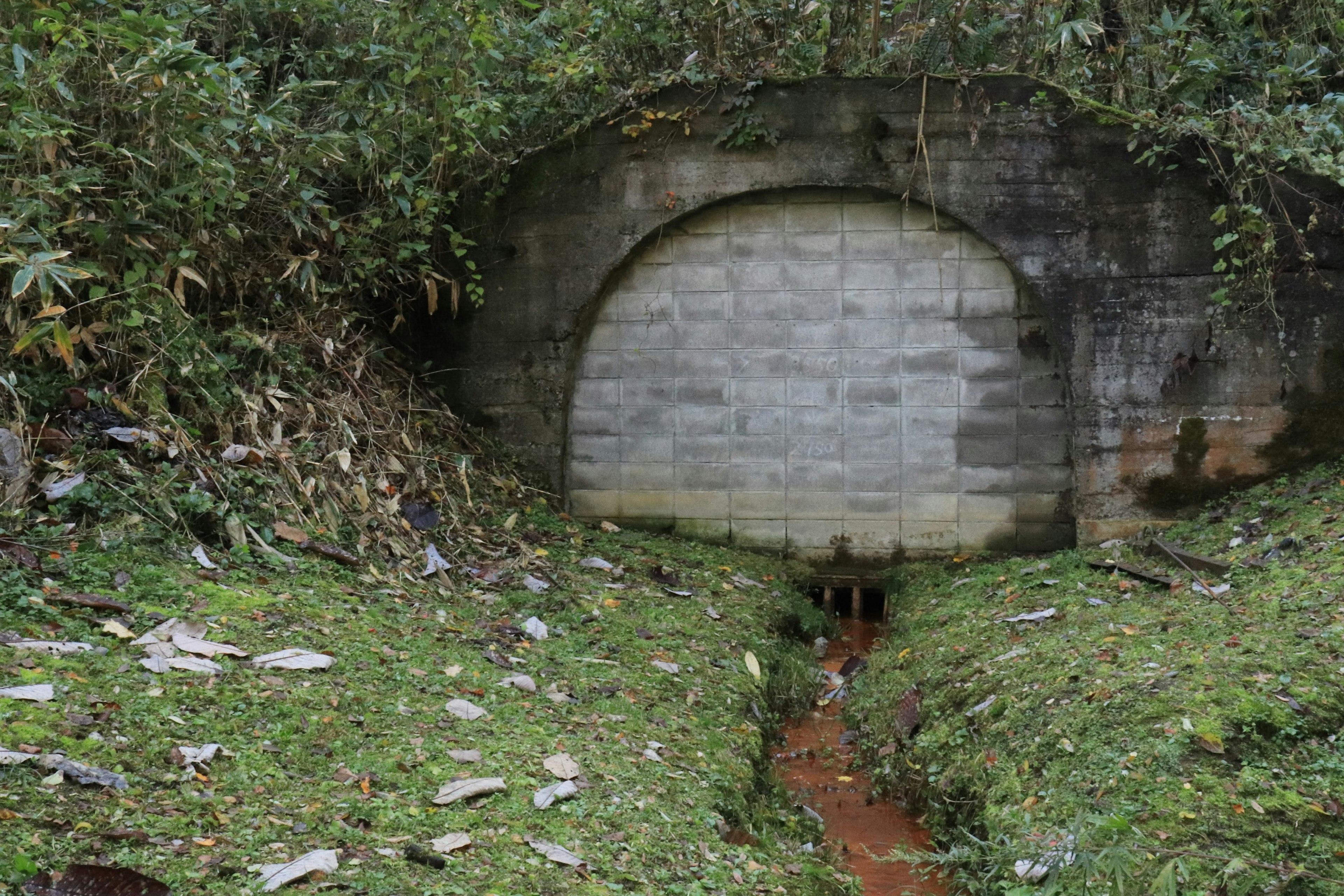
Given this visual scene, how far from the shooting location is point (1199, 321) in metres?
6.43

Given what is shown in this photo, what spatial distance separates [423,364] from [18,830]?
191 inches

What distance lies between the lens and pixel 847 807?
14.0 feet

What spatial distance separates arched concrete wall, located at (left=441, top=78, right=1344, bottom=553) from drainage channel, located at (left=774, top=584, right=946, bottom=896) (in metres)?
2.34

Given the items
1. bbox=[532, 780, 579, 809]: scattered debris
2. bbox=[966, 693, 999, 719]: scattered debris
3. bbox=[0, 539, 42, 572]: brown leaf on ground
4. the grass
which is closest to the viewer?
the grass

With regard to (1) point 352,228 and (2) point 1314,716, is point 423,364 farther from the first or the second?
(2) point 1314,716

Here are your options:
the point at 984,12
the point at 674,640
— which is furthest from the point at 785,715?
the point at 984,12

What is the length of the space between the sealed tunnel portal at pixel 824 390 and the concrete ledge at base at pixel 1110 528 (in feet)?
0.51

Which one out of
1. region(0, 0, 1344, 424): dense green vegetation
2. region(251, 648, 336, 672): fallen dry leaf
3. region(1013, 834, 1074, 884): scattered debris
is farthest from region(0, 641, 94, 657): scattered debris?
region(1013, 834, 1074, 884): scattered debris

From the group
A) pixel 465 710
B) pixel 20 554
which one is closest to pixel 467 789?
pixel 465 710

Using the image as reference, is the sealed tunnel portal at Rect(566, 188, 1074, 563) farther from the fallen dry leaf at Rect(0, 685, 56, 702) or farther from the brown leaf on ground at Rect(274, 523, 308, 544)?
the fallen dry leaf at Rect(0, 685, 56, 702)

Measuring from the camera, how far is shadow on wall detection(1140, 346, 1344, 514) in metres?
6.35

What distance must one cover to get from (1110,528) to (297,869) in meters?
5.44

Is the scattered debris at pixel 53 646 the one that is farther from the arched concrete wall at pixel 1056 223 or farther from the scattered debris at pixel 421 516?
the arched concrete wall at pixel 1056 223

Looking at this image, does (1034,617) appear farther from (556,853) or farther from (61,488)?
(61,488)
